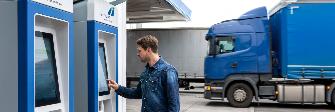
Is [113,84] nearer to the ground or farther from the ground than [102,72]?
nearer to the ground

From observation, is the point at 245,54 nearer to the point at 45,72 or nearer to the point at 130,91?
the point at 130,91

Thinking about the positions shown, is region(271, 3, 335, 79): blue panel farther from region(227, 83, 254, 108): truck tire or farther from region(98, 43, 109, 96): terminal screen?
region(98, 43, 109, 96): terminal screen

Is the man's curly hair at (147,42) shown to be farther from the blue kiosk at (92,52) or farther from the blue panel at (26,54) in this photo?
the blue panel at (26,54)

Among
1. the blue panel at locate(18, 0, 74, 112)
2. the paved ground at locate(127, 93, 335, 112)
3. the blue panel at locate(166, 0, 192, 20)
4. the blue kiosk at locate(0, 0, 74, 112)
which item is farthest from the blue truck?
the blue panel at locate(18, 0, 74, 112)

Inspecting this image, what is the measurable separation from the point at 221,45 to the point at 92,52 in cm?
991

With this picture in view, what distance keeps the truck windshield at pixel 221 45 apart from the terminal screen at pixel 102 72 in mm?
9309

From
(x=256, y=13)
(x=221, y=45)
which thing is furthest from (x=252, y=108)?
(x=256, y=13)

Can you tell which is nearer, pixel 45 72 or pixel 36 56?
pixel 36 56

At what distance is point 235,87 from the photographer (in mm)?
14008

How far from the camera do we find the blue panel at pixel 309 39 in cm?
1299

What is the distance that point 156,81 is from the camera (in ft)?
12.4

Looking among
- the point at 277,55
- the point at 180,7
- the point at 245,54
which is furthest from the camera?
the point at 277,55

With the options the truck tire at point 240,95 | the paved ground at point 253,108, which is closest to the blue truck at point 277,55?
the truck tire at point 240,95

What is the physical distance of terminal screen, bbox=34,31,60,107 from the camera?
3164 mm
